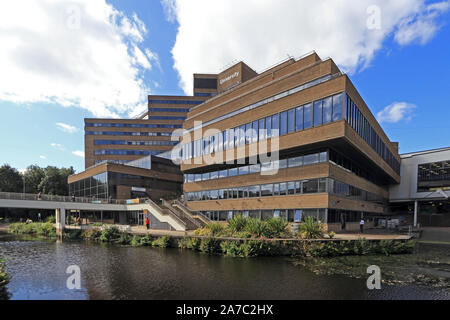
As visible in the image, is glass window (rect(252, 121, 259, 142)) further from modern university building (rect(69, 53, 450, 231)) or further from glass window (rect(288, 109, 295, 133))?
glass window (rect(288, 109, 295, 133))

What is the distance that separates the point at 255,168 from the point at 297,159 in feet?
17.7

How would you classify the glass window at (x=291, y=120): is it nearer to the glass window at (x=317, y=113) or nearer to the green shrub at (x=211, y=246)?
the glass window at (x=317, y=113)

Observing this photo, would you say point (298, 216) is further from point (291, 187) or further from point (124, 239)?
point (124, 239)

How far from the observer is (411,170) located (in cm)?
4356

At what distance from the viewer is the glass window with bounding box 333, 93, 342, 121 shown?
67.8 feet

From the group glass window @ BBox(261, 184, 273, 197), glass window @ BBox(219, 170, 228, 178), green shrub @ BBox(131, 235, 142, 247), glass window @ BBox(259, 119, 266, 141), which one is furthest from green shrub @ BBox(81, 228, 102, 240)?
glass window @ BBox(259, 119, 266, 141)

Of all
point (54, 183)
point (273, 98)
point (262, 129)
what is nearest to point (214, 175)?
→ point (262, 129)

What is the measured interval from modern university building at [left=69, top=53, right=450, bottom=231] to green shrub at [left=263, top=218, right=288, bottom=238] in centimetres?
630
